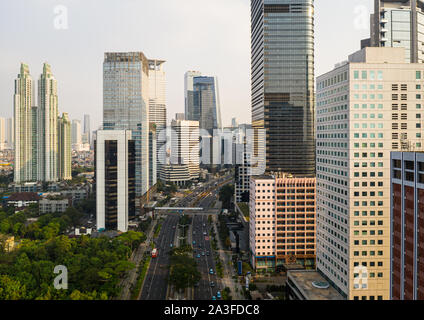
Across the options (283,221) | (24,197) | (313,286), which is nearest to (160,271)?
(283,221)

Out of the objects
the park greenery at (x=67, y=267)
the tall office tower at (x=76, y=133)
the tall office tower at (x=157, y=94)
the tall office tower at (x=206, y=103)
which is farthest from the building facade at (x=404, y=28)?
the tall office tower at (x=76, y=133)

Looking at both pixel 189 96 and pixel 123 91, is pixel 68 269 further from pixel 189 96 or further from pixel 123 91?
pixel 189 96

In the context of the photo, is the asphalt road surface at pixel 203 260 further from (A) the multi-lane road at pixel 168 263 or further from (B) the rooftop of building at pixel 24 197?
(B) the rooftop of building at pixel 24 197

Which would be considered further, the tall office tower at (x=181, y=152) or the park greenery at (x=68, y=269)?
the tall office tower at (x=181, y=152)

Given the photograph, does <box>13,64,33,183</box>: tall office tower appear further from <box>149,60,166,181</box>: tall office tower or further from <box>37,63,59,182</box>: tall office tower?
<box>149,60,166,181</box>: tall office tower

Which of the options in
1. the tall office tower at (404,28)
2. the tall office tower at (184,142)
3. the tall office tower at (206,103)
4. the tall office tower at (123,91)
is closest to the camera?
the tall office tower at (404,28)
